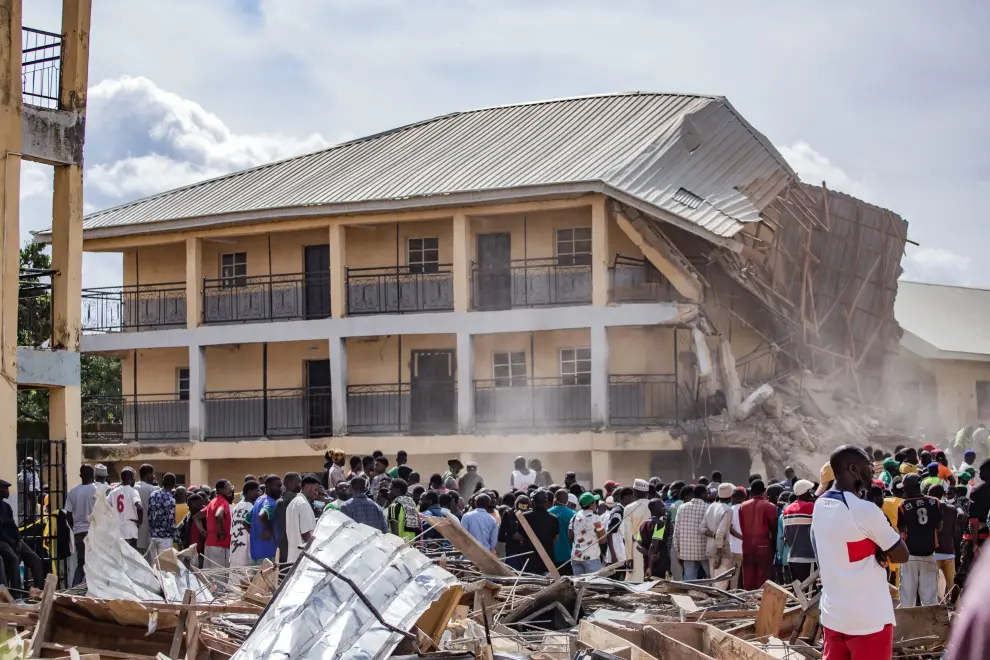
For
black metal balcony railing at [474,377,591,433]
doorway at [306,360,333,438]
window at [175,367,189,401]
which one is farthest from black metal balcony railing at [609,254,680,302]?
window at [175,367,189,401]

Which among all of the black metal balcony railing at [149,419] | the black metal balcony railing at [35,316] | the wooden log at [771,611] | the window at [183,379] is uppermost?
the black metal balcony railing at [35,316]

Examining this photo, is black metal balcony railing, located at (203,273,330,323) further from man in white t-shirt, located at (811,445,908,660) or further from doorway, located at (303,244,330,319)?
man in white t-shirt, located at (811,445,908,660)

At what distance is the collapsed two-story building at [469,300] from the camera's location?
27641 millimetres

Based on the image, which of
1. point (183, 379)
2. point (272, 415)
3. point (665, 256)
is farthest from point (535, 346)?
point (183, 379)

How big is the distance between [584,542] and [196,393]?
18771mm

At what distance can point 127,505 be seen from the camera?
17062mm

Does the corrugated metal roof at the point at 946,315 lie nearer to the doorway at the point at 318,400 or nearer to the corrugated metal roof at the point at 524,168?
the corrugated metal roof at the point at 524,168

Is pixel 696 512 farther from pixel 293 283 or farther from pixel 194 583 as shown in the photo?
pixel 293 283

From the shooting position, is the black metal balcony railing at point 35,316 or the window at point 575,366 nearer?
the black metal balcony railing at point 35,316

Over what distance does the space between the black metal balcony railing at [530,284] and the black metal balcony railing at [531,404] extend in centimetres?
178

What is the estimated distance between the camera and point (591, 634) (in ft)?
32.8

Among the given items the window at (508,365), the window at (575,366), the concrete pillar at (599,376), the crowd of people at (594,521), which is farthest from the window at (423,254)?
the crowd of people at (594,521)

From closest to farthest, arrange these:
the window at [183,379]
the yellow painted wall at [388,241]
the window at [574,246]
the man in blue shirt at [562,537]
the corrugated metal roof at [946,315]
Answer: the man in blue shirt at [562,537] → the window at [574,246] → the yellow painted wall at [388,241] → the window at [183,379] → the corrugated metal roof at [946,315]

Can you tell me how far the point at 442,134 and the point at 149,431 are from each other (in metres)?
10.9
